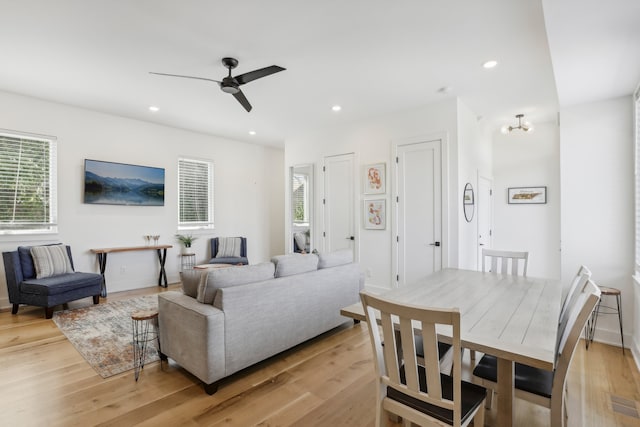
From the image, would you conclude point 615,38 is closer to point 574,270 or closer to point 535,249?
point 574,270

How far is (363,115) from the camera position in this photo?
509 centimetres

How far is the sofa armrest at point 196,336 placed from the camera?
226 cm

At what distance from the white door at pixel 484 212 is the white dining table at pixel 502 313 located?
2.55 m

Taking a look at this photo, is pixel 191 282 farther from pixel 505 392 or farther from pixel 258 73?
pixel 505 392

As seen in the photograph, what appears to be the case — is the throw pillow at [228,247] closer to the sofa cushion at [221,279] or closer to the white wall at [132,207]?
the white wall at [132,207]

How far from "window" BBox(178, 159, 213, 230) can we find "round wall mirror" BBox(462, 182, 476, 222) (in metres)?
4.77

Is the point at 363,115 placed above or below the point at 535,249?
above

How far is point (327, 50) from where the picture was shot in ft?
10.2

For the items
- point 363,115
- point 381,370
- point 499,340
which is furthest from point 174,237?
point 499,340

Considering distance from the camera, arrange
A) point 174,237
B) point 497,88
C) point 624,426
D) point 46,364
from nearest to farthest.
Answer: point 624,426
point 46,364
point 497,88
point 174,237

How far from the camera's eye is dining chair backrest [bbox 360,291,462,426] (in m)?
1.19

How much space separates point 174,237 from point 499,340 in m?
5.78

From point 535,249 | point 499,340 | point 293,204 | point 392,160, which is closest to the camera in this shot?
point 499,340

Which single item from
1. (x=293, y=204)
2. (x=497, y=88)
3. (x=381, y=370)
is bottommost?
(x=381, y=370)
